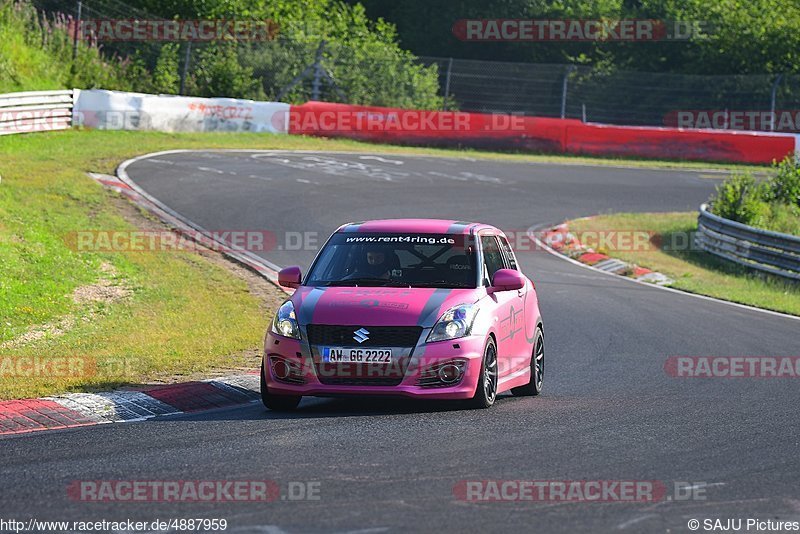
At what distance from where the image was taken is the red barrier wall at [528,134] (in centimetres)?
3778

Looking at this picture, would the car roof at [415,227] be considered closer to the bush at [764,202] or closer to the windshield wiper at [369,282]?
the windshield wiper at [369,282]

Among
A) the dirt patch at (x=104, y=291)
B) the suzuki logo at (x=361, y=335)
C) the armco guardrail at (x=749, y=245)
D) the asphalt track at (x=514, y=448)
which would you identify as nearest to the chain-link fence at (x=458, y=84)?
the armco guardrail at (x=749, y=245)

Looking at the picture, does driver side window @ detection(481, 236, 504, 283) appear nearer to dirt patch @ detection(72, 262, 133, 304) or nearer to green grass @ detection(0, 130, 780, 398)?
green grass @ detection(0, 130, 780, 398)

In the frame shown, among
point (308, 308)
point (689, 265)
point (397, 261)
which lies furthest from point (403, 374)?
point (689, 265)

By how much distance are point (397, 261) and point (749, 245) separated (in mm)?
15545

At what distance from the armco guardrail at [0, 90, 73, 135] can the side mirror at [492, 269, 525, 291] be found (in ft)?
71.3

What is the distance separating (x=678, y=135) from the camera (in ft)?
130

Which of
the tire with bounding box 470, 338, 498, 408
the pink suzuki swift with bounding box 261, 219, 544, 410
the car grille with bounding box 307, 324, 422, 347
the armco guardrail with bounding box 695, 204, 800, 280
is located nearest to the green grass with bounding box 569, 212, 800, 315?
the armco guardrail with bounding box 695, 204, 800, 280

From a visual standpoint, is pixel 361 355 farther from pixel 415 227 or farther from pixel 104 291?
pixel 104 291

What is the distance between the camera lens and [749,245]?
80.0 ft

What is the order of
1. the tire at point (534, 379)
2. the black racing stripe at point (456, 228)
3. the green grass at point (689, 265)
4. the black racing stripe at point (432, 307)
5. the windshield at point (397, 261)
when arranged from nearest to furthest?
the black racing stripe at point (432, 307) → the windshield at point (397, 261) → the black racing stripe at point (456, 228) → the tire at point (534, 379) → the green grass at point (689, 265)

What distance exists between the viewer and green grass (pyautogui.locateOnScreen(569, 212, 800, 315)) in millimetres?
20672

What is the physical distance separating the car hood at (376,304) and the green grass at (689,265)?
10.7 m

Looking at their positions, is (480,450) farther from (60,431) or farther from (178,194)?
(178,194)
